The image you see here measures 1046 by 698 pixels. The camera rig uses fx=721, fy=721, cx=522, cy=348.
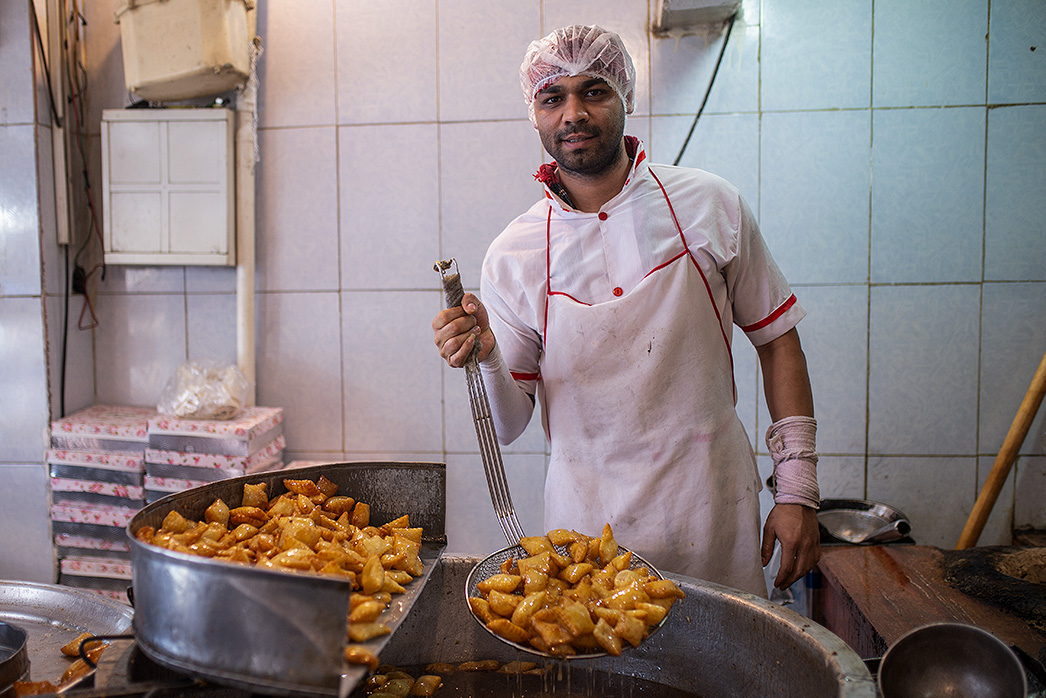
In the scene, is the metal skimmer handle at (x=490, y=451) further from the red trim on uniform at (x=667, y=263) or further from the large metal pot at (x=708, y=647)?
the red trim on uniform at (x=667, y=263)

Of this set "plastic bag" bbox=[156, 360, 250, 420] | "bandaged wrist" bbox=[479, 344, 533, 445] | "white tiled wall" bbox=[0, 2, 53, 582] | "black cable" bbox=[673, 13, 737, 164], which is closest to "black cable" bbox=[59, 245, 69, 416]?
"white tiled wall" bbox=[0, 2, 53, 582]

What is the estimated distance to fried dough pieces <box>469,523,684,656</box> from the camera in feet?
3.35

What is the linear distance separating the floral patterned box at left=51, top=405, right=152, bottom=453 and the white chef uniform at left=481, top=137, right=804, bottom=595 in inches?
64.2

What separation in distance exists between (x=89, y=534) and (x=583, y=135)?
2317 millimetres

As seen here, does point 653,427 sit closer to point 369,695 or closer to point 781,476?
point 781,476

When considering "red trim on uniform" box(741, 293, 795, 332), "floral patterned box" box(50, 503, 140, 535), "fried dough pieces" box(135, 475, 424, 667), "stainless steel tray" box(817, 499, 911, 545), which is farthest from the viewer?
"floral patterned box" box(50, 503, 140, 535)

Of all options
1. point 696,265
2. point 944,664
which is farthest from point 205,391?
point 944,664

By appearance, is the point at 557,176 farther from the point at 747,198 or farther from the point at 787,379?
the point at 747,198

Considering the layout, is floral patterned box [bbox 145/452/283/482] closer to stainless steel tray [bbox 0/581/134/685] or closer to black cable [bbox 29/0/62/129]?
stainless steel tray [bbox 0/581/134/685]

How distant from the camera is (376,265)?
2.78 metres

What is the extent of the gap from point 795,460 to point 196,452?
198 centimetres

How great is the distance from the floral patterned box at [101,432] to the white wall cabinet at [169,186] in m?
0.60

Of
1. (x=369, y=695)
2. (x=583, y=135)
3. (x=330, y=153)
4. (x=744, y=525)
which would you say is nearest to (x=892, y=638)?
(x=744, y=525)

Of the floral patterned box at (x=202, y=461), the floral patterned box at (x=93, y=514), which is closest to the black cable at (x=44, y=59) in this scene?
the floral patterned box at (x=202, y=461)
